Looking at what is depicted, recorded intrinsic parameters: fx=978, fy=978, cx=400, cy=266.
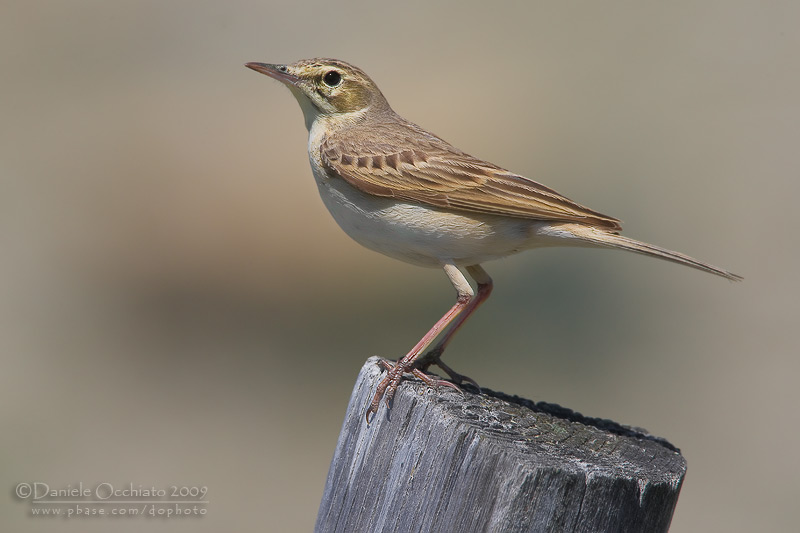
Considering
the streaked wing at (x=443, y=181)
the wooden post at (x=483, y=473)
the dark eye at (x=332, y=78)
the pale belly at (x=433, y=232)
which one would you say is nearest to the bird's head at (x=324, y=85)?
the dark eye at (x=332, y=78)

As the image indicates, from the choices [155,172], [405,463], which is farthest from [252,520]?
[405,463]

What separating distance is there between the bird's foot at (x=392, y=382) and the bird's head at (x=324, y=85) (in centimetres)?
237

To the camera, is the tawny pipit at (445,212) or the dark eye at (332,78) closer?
the tawny pipit at (445,212)

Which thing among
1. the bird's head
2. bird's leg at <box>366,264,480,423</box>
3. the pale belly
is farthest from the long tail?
the bird's head

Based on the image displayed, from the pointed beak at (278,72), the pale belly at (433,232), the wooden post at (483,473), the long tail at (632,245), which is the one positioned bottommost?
the wooden post at (483,473)

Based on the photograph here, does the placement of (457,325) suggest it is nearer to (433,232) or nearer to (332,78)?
(433,232)

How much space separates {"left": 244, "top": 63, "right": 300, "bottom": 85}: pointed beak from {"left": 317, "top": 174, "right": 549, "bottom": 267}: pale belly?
4.15 feet

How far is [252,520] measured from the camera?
1196 cm

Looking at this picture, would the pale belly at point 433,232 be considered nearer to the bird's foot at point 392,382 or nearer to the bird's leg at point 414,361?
the bird's leg at point 414,361

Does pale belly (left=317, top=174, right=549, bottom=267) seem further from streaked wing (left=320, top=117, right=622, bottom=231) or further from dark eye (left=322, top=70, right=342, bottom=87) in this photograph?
dark eye (left=322, top=70, right=342, bottom=87)

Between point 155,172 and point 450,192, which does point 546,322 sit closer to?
point 155,172

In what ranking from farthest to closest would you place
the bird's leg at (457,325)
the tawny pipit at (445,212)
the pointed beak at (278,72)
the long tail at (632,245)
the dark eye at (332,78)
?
1. the dark eye at (332,78)
2. the pointed beak at (278,72)
3. the bird's leg at (457,325)
4. the tawny pipit at (445,212)
5. the long tail at (632,245)

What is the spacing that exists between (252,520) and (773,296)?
366 inches

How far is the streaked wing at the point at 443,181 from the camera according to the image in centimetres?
595
